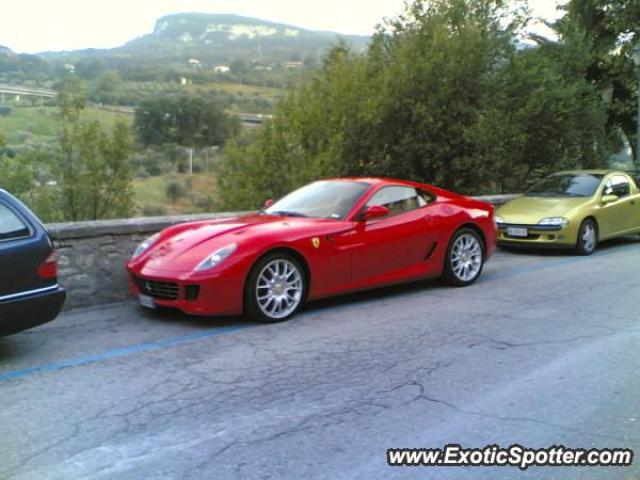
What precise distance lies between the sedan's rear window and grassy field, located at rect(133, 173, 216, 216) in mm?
21653

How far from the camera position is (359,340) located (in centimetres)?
590

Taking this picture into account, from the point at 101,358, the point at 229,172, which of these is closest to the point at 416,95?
the point at 229,172

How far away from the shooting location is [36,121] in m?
28.4

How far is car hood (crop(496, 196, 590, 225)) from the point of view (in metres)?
11.1

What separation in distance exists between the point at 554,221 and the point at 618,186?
6.84 feet

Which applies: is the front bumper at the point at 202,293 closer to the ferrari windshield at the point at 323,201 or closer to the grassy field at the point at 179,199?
the ferrari windshield at the point at 323,201

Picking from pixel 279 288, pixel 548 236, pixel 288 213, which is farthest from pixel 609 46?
pixel 279 288

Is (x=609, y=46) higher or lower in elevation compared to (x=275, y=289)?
higher

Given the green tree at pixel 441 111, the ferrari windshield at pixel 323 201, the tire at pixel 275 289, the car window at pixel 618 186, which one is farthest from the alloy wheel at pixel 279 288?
the green tree at pixel 441 111

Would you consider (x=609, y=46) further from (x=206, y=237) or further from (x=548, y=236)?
(x=206, y=237)

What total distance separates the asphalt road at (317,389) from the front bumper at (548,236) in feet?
11.6

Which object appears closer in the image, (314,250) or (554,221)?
(314,250)

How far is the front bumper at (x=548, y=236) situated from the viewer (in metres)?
10.8

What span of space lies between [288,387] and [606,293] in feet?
15.6
